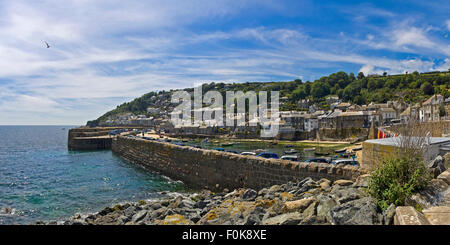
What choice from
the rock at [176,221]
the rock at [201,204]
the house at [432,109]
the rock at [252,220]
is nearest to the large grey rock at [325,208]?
the rock at [252,220]

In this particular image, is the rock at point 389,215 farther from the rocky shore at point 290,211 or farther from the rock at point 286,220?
the rock at point 286,220

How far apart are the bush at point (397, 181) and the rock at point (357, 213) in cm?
29

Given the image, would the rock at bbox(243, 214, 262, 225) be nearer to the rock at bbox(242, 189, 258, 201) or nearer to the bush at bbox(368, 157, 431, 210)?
the bush at bbox(368, 157, 431, 210)

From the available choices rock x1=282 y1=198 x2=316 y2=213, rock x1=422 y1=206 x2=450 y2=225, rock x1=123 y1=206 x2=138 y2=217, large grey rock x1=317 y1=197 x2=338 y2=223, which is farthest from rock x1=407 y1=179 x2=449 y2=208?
rock x1=123 y1=206 x2=138 y2=217

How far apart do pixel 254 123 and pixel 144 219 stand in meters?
70.4

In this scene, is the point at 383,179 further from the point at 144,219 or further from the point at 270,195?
the point at 144,219

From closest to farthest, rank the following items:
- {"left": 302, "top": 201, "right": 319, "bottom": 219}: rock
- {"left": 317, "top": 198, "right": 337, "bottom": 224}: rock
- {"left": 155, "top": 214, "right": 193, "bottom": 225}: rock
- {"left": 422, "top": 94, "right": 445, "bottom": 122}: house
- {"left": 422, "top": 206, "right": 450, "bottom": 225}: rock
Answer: {"left": 422, "top": 206, "right": 450, "bottom": 225}: rock < {"left": 317, "top": 198, "right": 337, "bottom": 224}: rock < {"left": 302, "top": 201, "right": 319, "bottom": 219}: rock < {"left": 155, "top": 214, "right": 193, "bottom": 225}: rock < {"left": 422, "top": 94, "right": 445, "bottom": 122}: house

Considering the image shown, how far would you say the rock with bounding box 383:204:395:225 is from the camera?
16.3 ft

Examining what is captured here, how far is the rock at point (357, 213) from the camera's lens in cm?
515

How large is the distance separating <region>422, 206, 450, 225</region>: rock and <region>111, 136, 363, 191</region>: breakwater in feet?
16.9

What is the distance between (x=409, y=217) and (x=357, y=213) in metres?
1.20

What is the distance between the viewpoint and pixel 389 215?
5.02 metres
